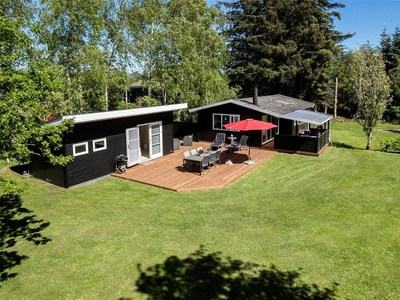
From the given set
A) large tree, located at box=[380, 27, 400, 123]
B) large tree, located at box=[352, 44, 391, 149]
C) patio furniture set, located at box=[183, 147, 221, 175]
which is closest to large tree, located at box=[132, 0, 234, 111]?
patio furniture set, located at box=[183, 147, 221, 175]

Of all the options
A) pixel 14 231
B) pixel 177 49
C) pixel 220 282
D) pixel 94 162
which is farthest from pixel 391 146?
pixel 14 231

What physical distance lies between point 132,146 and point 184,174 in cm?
314

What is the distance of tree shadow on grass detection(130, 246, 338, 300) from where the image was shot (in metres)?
5.64

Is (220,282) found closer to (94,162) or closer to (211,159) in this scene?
(211,159)

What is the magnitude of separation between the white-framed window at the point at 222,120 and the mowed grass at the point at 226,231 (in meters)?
6.64

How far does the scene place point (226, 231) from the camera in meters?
8.23

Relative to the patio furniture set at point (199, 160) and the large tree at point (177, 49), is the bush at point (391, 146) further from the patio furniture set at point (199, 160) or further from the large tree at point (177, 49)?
the large tree at point (177, 49)

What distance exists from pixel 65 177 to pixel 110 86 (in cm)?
1063

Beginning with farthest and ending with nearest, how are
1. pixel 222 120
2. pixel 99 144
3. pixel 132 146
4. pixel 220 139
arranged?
pixel 222 120 < pixel 220 139 < pixel 132 146 < pixel 99 144

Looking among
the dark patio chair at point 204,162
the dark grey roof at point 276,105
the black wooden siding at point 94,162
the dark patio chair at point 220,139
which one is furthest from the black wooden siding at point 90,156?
the dark grey roof at point 276,105

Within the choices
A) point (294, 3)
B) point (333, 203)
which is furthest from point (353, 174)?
point (294, 3)

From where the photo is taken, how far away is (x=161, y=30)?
23578mm

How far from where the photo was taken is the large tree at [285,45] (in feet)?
104

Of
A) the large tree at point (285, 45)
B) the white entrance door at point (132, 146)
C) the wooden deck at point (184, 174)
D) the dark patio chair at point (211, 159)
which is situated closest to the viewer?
the wooden deck at point (184, 174)
